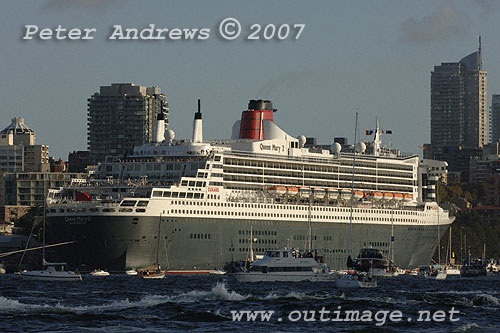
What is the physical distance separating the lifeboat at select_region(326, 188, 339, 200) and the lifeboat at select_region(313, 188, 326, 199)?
841 mm

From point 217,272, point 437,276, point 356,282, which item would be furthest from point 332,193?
point 356,282

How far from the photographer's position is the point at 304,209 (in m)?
155

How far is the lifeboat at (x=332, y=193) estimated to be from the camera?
162250 millimetres

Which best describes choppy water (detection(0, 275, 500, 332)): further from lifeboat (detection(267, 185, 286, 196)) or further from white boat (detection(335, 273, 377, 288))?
lifeboat (detection(267, 185, 286, 196))

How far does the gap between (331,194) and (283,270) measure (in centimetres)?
4739

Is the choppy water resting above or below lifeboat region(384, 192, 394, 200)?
below

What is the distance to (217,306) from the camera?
266 ft

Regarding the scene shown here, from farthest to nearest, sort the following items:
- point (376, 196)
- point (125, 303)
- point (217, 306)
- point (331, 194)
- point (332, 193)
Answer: point (376, 196), point (332, 193), point (331, 194), point (125, 303), point (217, 306)

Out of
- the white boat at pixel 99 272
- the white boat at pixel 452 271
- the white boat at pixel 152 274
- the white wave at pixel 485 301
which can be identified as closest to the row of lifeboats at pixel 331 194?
the white boat at pixel 452 271

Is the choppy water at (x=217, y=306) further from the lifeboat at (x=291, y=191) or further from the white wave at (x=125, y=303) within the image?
the lifeboat at (x=291, y=191)

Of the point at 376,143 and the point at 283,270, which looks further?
the point at 376,143

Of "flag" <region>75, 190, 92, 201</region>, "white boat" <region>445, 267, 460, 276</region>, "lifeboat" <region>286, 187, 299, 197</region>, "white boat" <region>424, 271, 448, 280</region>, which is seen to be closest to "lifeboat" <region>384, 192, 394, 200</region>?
"white boat" <region>445, 267, 460, 276</region>

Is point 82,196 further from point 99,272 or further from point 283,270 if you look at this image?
point 283,270

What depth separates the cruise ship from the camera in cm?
13562
